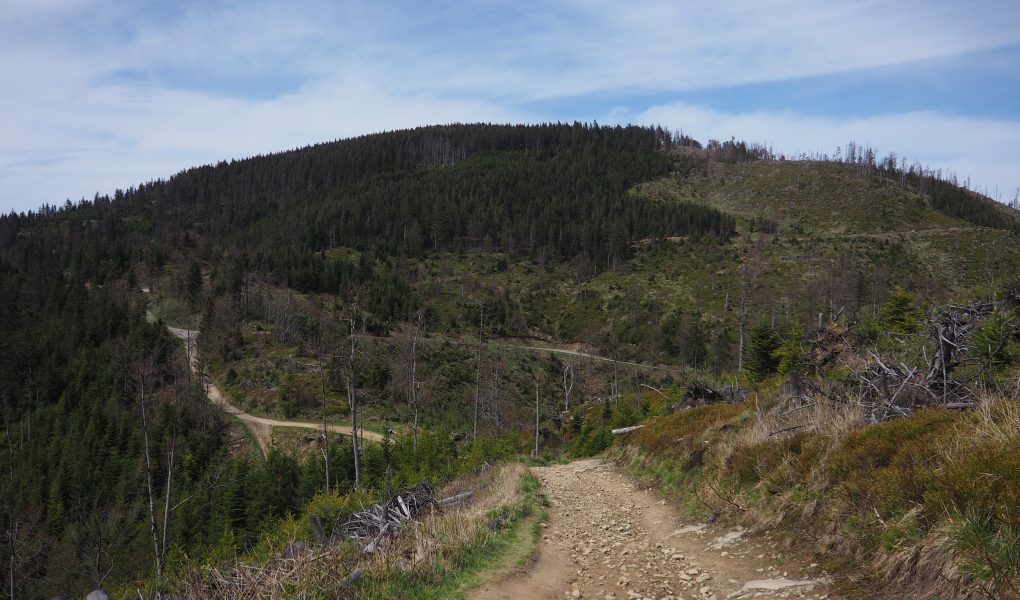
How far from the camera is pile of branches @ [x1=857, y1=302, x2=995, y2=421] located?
24.5 ft

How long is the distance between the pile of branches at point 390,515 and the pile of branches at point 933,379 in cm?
781

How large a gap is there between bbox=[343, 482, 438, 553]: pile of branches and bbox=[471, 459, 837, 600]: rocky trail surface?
9.07ft

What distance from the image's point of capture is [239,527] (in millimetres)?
32531

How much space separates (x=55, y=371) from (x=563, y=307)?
243 feet

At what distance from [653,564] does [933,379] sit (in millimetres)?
4998

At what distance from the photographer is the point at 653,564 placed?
6680mm

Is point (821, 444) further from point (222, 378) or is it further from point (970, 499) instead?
point (222, 378)

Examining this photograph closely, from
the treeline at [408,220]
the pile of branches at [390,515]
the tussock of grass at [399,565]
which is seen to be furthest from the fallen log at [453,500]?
the treeline at [408,220]

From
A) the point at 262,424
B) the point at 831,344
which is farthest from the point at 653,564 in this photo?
the point at 262,424

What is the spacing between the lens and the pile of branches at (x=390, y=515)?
9.60 metres

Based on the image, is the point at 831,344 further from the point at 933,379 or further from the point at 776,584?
the point at 776,584

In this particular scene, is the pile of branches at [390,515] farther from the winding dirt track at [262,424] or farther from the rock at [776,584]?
the winding dirt track at [262,424]

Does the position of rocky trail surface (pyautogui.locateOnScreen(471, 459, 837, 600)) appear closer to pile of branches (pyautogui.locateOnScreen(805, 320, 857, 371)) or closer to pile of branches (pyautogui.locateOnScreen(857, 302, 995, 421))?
pile of branches (pyautogui.locateOnScreen(857, 302, 995, 421))

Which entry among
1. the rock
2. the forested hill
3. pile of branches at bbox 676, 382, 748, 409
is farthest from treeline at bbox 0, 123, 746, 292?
the rock
